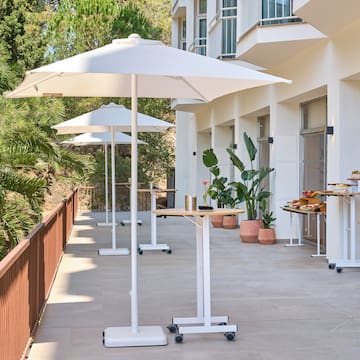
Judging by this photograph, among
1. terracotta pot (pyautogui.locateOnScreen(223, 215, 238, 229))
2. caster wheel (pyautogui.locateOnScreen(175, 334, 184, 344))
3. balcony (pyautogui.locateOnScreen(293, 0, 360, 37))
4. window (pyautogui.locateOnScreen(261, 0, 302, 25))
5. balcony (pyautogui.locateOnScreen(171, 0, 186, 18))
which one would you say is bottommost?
caster wheel (pyautogui.locateOnScreen(175, 334, 184, 344))

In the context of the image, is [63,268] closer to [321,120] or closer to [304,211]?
[304,211]

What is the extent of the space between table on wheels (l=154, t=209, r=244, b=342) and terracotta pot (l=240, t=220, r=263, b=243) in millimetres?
8155

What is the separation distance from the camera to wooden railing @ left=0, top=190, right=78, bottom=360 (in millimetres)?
4998

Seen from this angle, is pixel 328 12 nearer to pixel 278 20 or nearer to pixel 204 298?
pixel 278 20

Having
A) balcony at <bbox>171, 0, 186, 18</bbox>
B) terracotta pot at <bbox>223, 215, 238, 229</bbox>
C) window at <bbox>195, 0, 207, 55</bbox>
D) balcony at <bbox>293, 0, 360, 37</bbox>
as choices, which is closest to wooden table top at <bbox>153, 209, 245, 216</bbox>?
balcony at <bbox>293, 0, 360, 37</bbox>

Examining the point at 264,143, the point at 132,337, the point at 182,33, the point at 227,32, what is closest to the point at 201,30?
the point at 182,33

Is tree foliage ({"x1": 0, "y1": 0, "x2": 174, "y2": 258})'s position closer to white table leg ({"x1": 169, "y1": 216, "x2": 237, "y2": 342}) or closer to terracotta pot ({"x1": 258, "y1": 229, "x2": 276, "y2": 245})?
terracotta pot ({"x1": 258, "y1": 229, "x2": 276, "y2": 245})

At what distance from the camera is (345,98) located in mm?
11758

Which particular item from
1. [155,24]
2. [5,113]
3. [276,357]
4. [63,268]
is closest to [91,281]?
[63,268]

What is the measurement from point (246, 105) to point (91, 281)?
29.9ft

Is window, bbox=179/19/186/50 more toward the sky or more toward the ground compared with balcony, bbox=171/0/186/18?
more toward the ground

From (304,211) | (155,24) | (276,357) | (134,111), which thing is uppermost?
(155,24)

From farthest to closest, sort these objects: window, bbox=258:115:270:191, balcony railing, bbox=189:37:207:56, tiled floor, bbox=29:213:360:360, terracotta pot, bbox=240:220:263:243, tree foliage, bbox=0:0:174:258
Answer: balcony railing, bbox=189:37:207:56 < window, bbox=258:115:270:191 < terracotta pot, bbox=240:220:263:243 < tree foliage, bbox=0:0:174:258 < tiled floor, bbox=29:213:360:360

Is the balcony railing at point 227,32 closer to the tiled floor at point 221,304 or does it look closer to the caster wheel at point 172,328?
the tiled floor at point 221,304
